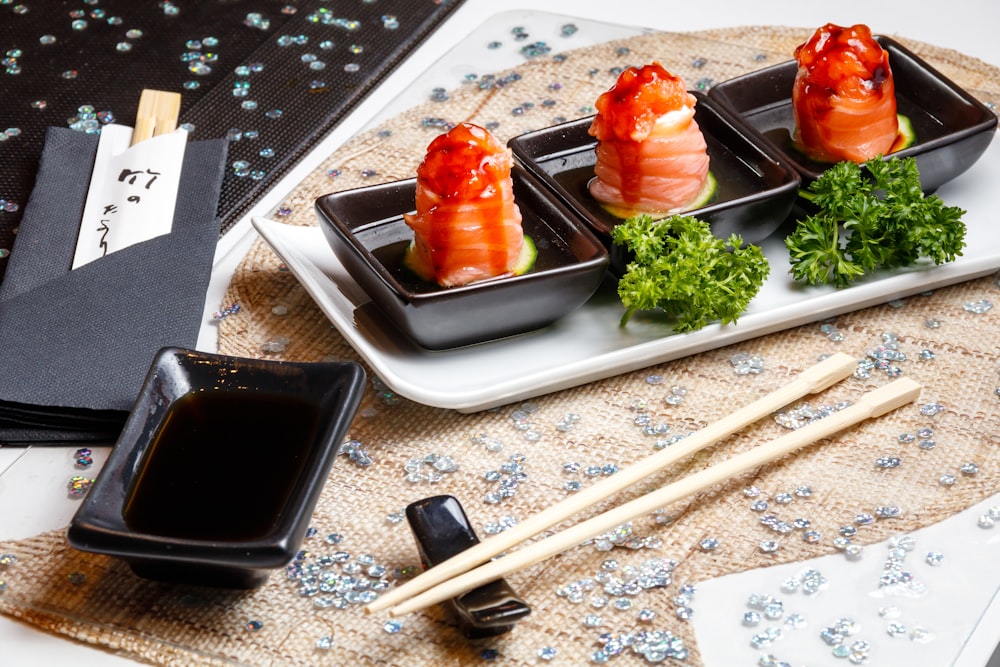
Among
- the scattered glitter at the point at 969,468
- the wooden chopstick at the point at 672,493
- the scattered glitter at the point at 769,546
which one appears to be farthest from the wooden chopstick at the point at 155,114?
the scattered glitter at the point at 969,468

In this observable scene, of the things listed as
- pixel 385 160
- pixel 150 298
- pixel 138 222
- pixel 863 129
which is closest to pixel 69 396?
pixel 150 298

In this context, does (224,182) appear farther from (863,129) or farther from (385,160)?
(863,129)

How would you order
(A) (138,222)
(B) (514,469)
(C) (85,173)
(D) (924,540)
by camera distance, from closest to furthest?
(D) (924,540)
(B) (514,469)
(A) (138,222)
(C) (85,173)

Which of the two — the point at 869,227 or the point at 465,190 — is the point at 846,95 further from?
the point at 465,190

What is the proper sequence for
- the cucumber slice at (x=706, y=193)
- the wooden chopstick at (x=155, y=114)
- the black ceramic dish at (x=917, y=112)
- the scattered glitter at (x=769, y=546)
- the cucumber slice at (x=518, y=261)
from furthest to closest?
1. the wooden chopstick at (x=155, y=114)
2. the black ceramic dish at (x=917, y=112)
3. the cucumber slice at (x=706, y=193)
4. the cucumber slice at (x=518, y=261)
5. the scattered glitter at (x=769, y=546)

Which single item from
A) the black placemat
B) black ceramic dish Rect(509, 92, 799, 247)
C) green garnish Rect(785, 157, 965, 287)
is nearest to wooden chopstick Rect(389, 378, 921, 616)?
green garnish Rect(785, 157, 965, 287)

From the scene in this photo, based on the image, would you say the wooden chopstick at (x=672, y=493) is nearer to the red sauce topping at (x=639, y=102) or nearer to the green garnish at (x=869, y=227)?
the green garnish at (x=869, y=227)

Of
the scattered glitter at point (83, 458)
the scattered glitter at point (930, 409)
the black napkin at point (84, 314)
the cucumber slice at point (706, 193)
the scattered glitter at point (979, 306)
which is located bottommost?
the scattered glitter at point (83, 458)
